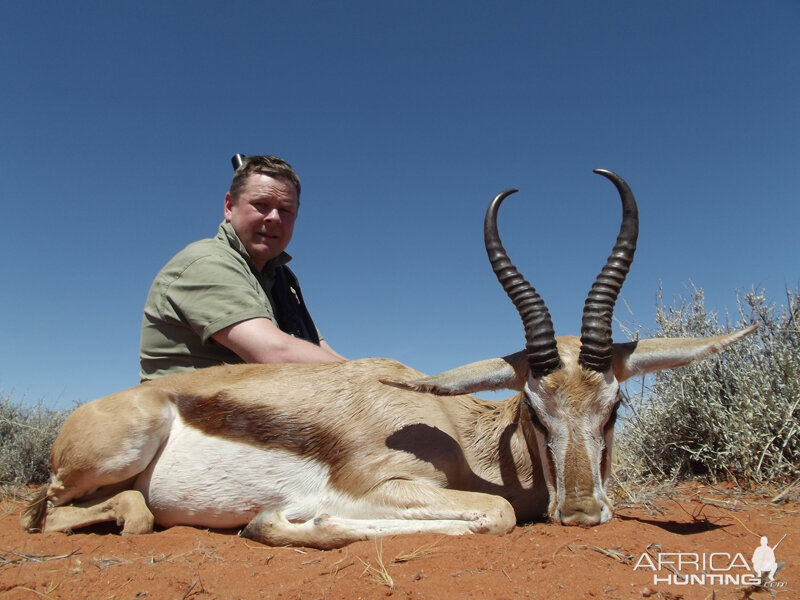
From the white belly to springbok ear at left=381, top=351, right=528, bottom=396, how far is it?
0.96 m

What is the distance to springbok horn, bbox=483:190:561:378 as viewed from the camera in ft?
12.9

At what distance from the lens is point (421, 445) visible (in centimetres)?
420

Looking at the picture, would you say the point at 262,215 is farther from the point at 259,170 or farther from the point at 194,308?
the point at 194,308

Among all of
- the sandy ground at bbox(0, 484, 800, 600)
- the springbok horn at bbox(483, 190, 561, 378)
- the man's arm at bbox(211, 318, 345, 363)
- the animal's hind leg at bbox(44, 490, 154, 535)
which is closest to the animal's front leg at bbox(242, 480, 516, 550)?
the sandy ground at bbox(0, 484, 800, 600)

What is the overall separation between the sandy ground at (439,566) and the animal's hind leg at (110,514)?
23 cm

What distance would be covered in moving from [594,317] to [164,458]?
10.7 feet

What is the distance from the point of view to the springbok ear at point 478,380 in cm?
416

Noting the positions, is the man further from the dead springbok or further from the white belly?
the white belly

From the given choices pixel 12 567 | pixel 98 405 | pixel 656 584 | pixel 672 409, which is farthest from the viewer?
pixel 672 409

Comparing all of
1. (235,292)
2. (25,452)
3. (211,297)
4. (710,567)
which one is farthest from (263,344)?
(25,452)

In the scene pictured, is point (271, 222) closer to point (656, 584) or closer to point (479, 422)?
point (479, 422)

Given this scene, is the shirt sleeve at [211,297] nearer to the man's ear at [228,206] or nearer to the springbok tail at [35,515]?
the man's ear at [228,206]

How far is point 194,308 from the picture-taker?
529 cm

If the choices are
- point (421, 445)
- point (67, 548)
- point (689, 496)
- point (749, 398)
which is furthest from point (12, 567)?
point (749, 398)
